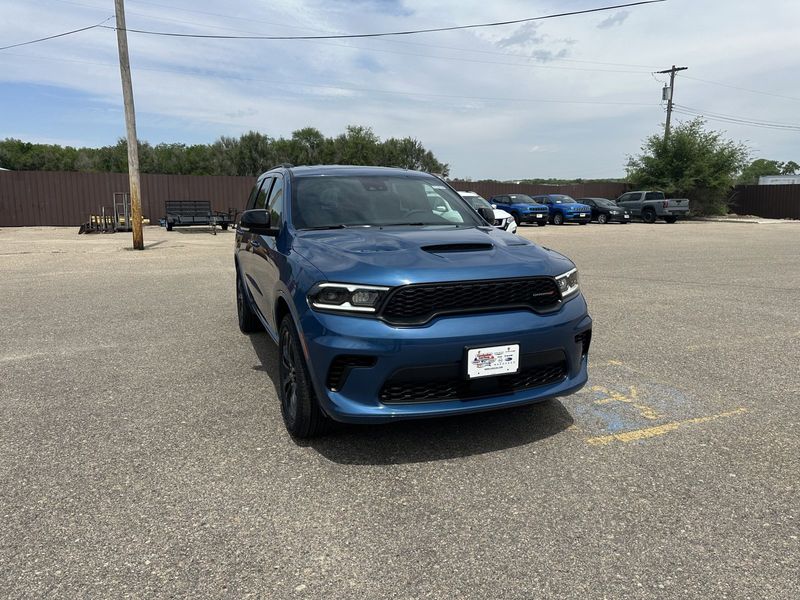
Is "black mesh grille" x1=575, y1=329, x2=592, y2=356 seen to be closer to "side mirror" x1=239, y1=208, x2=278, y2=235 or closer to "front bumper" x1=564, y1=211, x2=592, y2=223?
"side mirror" x1=239, y1=208, x2=278, y2=235

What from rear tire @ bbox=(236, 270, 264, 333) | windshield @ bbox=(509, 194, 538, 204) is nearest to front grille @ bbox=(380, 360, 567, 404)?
rear tire @ bbox=(236, 270, 264, 333)

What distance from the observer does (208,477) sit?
3068 millimetres

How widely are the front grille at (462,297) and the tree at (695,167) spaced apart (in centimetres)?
3799

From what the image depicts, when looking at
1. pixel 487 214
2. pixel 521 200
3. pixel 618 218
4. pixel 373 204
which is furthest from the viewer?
pixel 618 218

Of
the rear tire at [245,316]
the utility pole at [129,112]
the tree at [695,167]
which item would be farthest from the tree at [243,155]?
the rear tire at [245,316]

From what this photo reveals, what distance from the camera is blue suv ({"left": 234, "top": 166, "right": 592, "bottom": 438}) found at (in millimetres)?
2963

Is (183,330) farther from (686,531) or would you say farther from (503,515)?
(686,531)

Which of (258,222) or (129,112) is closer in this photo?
(258,222)

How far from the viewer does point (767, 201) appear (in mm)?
39500

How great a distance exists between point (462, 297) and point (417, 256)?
1.21 ft

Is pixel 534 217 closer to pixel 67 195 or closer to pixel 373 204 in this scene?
pixel 67 195

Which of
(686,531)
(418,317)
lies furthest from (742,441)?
(418,317)

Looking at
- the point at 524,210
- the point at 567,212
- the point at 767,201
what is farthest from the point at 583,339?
the point at 767,201

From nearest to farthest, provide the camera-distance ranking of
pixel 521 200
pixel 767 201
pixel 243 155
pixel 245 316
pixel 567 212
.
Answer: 1. pixel 245 316
2. pixel 521 200
3. pixel 567 212
4. pixel 767 201
5. pixel 243 155
